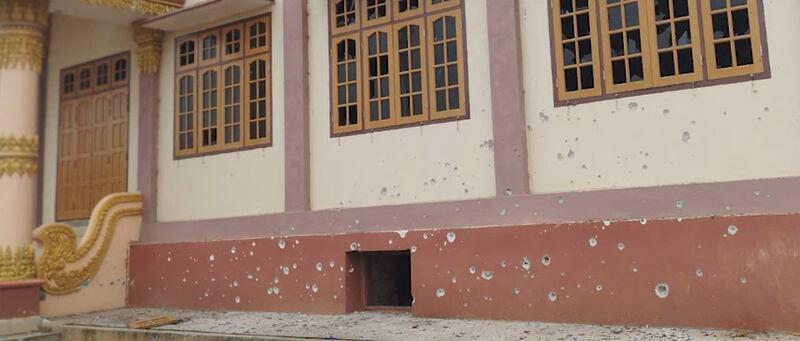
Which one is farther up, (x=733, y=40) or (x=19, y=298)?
(x=733, y=40)

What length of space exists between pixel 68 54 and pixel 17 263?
13.1 feet

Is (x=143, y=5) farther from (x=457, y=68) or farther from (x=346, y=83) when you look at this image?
(x=457, y=68)

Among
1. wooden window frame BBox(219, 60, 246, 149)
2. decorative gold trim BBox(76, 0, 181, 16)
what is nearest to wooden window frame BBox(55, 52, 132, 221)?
→ decorative gold trim BBox(76, 0, 181, 16)

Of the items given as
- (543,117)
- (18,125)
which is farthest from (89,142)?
(543,117)

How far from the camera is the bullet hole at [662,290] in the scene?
6.48 metres

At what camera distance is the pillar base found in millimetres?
8516

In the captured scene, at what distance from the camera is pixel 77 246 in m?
9.48

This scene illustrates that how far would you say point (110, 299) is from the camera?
978 cm

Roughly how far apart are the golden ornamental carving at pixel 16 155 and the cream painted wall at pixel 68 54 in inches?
63.5

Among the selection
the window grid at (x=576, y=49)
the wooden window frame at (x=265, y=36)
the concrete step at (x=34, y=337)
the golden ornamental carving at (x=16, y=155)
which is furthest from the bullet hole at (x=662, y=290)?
the golden ornamental carving at (x=16, y=155)

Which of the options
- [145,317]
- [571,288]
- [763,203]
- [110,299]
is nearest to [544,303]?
[571,288]

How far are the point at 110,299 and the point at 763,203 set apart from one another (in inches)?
307

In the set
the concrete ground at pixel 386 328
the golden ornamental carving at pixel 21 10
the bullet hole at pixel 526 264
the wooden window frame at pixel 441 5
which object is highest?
the golden ornamental carving at pixel 21 10

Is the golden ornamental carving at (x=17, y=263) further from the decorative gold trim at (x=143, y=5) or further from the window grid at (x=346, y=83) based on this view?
the window grid at (x=346, y=83)
